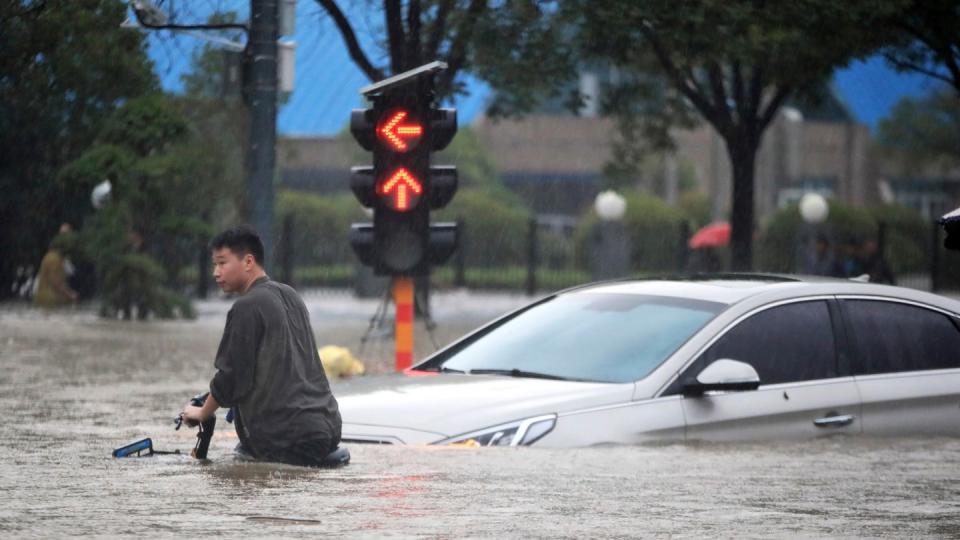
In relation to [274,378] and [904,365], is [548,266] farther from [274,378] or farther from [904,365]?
[274,378]

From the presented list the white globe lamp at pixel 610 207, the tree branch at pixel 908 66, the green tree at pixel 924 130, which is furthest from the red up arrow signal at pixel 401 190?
the green tree at pixel 924 130

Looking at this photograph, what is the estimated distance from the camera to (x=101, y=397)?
14.5 meters

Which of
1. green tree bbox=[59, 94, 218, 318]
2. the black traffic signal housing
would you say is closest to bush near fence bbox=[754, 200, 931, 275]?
green tree bbox=[59, 94, 218, 318]

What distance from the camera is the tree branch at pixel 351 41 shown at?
78.1 feet

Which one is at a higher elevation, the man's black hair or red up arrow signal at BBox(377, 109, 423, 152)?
red up arrow signal at BBox(377, 109, 423, 152)

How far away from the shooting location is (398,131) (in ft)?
46.5

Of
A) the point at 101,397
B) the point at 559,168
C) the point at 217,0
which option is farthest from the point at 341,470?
the point at 559,168

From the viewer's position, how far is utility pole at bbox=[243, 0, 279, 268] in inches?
536

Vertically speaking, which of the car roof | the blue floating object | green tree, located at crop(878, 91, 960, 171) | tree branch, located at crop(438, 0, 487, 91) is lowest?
the blue floating object

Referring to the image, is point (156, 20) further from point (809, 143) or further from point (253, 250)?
point (809, 143)

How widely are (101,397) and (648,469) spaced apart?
6.43m

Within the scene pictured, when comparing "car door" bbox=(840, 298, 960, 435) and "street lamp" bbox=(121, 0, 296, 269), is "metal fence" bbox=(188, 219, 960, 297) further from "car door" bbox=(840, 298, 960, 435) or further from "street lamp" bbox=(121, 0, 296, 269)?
"car door" bbox=(840, 298, 960, 435)

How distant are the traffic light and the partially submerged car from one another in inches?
115

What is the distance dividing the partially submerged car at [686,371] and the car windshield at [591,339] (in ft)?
0.04
